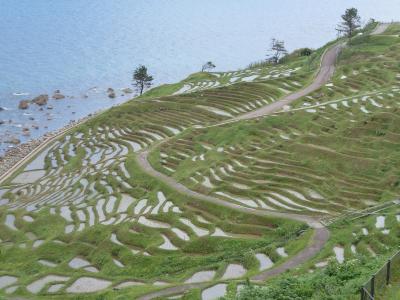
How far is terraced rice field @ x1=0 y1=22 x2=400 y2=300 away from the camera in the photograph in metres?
30.4

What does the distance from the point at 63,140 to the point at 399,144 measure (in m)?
35.8

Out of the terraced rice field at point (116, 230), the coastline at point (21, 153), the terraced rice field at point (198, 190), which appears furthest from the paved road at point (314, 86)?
the coastline at point (21, 153)

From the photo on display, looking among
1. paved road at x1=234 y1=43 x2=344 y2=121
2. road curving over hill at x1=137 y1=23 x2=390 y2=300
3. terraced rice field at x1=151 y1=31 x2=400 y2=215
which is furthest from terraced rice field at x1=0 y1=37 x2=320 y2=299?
paved road at x1=234 y1=43 x2=344 y2=121

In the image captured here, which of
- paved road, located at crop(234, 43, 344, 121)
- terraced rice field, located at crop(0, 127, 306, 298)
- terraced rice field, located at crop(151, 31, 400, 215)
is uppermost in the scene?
paved road, located at crop(234, 43, 344, 121)

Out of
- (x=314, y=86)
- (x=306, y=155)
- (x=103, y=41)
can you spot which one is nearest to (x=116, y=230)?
(x=306, y=155)

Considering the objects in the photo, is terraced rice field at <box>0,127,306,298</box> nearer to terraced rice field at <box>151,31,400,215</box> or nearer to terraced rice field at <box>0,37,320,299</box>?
terraced rice field at <box>0,37,320,299</box>

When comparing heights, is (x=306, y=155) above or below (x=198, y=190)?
above

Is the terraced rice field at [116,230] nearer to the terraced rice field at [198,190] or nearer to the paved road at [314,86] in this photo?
the terraced rice field at [198,190]

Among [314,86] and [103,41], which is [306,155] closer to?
[314,86]

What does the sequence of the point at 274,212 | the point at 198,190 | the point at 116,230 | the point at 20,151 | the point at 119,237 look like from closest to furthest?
the point at 274,212
the point at 119,237
the point at 116,230
the point at 198,190
the point at 20,151

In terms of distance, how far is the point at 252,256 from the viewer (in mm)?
29906

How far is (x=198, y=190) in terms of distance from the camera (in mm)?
39781

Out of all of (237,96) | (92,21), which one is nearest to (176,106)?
(237,96)

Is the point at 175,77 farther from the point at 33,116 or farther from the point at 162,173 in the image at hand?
Result: the point at 162,173
